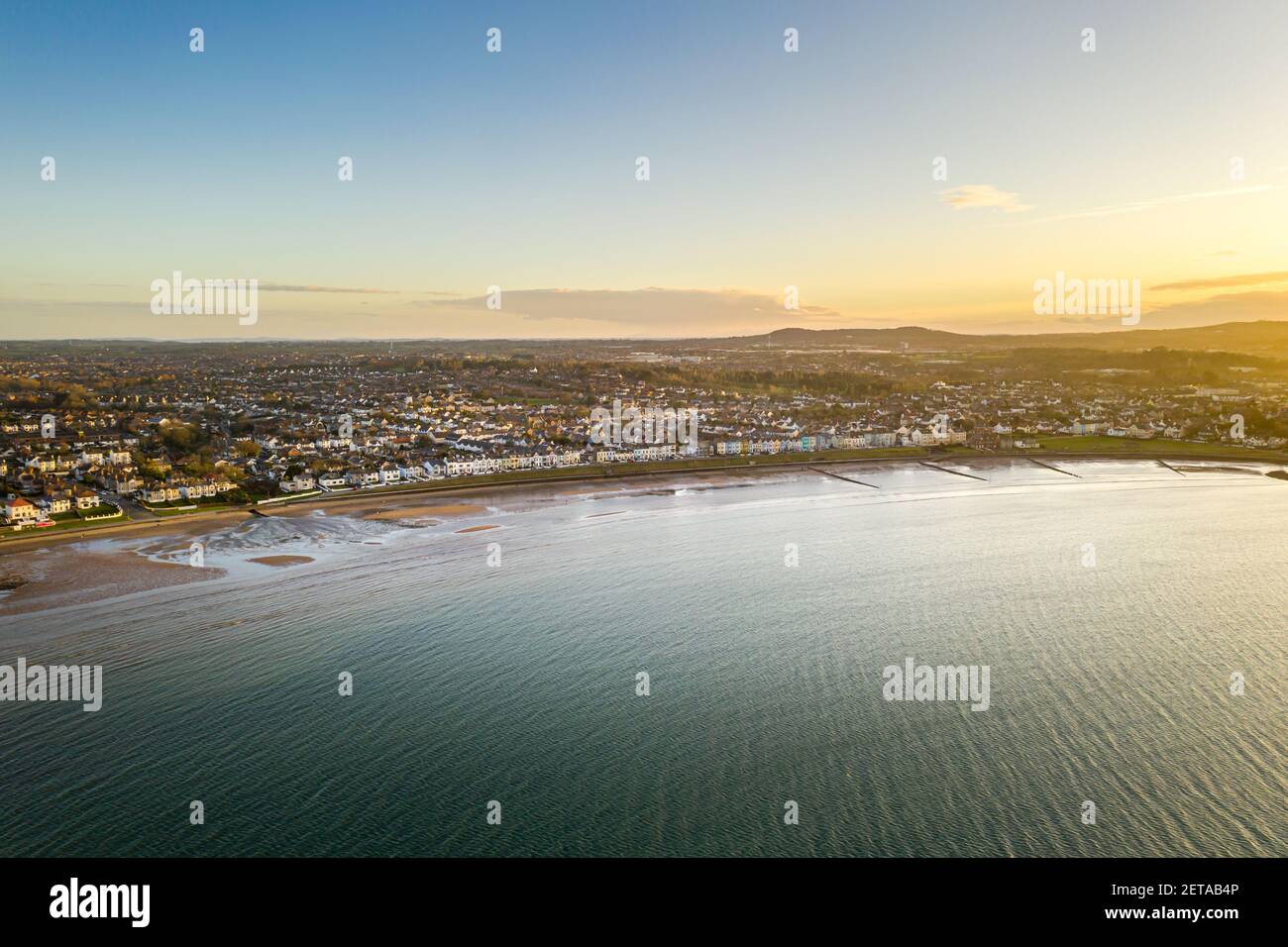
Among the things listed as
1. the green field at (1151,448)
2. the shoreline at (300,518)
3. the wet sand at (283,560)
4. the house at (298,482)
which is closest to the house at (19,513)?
the shoreline at (300,518)

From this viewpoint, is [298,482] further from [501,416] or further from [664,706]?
[664,706]

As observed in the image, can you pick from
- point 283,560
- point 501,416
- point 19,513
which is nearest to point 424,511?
point 283,560

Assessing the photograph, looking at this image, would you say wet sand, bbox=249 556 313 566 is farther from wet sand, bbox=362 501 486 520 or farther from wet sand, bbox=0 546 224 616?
wet sand, bbox=362 501 486 520

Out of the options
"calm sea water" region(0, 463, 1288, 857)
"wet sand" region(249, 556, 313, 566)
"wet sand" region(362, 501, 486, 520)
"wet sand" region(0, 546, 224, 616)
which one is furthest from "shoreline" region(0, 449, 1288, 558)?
"wet sand" region(249, 556, 313, 566)

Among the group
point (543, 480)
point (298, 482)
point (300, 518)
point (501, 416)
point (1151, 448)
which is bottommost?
point (300, 518)
